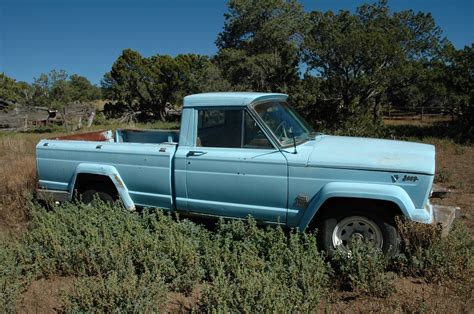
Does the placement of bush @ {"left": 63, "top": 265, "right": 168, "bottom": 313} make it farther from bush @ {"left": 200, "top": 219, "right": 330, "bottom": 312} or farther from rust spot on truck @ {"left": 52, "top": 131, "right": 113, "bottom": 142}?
rust spot on truck @ {"left": 52, "top": 131, "right": 113, "bottom": 142}

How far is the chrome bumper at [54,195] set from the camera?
544cm

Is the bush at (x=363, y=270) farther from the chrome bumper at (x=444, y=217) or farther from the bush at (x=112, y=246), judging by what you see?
the bush at (x=112, y=246)

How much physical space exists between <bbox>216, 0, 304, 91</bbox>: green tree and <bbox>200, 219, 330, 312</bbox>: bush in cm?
1587

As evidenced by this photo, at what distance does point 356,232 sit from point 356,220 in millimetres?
143

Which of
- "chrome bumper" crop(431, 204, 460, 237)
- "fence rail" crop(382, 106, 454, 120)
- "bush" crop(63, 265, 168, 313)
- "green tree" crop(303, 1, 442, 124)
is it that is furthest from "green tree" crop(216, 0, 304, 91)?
"bush" crop(63, 265, 168, 313)

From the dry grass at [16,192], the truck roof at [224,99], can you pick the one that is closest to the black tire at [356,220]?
the truck roof at [224,99]

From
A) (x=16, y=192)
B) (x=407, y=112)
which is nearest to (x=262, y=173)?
(x=16, y=192)

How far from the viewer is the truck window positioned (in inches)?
177

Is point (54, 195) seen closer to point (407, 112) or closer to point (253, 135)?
point (253, 135)

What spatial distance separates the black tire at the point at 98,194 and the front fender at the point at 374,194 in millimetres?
2768

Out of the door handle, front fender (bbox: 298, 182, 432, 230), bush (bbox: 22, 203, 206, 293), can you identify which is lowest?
bush (bbox: 22, 203, 206, 293)

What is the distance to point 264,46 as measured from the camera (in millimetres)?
24000

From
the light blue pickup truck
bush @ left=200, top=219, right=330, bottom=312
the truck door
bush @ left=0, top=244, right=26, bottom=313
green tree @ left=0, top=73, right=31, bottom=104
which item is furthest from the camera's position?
green tree @ left=0, top=73, right=31, bottom=104

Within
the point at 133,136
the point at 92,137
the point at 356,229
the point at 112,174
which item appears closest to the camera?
the point at 356,229
